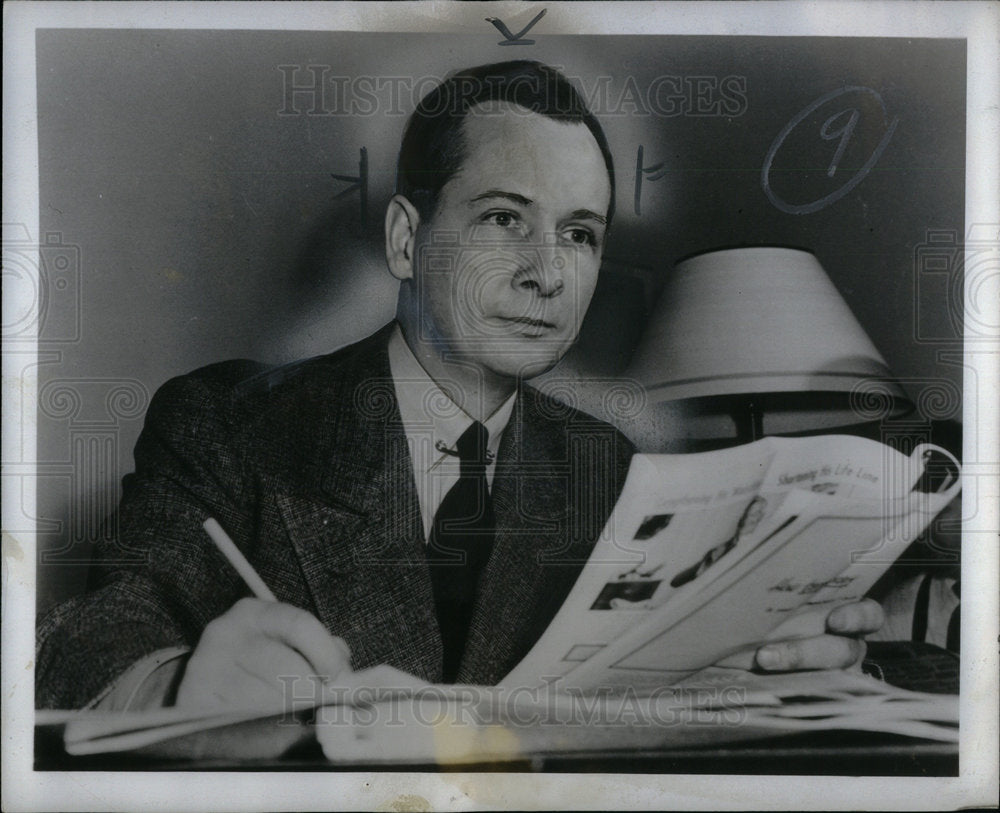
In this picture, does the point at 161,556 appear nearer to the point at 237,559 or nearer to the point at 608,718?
the point at 237,559

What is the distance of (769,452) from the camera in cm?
214

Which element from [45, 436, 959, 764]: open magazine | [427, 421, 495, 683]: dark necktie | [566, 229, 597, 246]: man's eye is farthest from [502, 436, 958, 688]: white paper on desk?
[566, 229, 597, 246]: man's eye

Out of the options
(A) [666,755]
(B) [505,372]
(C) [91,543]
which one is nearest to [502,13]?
(B) [505,372]

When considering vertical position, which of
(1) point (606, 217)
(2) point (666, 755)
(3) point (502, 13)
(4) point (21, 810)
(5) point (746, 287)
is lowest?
(4) point (21, 810)

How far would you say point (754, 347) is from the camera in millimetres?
2127

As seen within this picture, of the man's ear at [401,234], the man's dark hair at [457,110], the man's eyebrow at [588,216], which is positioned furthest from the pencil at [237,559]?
the man's eyebrow at [588,216]

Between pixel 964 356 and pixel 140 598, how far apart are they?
2.00m

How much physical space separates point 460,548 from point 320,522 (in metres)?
0.32

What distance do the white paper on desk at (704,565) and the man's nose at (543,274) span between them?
1.46ft

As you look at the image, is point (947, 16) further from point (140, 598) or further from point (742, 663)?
point (140, 598)

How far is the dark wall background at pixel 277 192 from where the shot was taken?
2.14 metres

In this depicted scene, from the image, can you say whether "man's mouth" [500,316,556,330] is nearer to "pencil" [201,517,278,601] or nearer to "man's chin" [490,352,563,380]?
"man's chin" [490,352,563,380]

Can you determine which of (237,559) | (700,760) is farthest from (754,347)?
(237,559)

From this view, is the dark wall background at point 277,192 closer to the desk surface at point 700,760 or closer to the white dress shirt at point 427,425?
the white dress shirt at point 427,425
